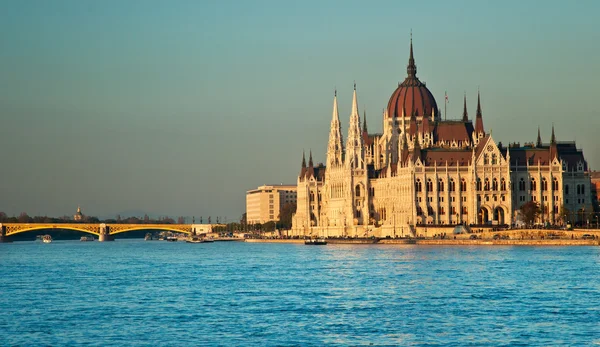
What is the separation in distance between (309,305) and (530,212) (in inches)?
4696

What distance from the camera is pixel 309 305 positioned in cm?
7025

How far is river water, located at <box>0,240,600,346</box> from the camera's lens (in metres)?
56.7

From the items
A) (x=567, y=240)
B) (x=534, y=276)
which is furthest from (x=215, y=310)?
(x=567, y=240)

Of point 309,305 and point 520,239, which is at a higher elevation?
point 520,239

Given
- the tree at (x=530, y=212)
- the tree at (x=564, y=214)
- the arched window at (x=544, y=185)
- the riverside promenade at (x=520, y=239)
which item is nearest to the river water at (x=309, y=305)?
the riverside promenade at (x=520, y=239)

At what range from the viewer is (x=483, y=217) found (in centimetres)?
19638

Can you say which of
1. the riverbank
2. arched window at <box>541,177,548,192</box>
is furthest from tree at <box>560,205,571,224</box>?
the riverbank

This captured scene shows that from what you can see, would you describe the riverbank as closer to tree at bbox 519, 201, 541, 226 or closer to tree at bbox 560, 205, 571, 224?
tree at bbox 519, 201, 541, 226

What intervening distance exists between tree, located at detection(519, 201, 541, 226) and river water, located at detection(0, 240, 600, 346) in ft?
242

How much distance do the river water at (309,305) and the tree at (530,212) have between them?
73.7 metres

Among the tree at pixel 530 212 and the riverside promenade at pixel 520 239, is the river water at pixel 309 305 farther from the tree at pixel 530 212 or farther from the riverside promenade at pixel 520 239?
the tree at pixel 530 212

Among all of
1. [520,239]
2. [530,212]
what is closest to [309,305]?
[520,239]

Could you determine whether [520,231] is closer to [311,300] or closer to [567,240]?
[567,240]

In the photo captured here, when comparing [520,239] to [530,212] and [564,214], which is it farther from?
[564,214]
